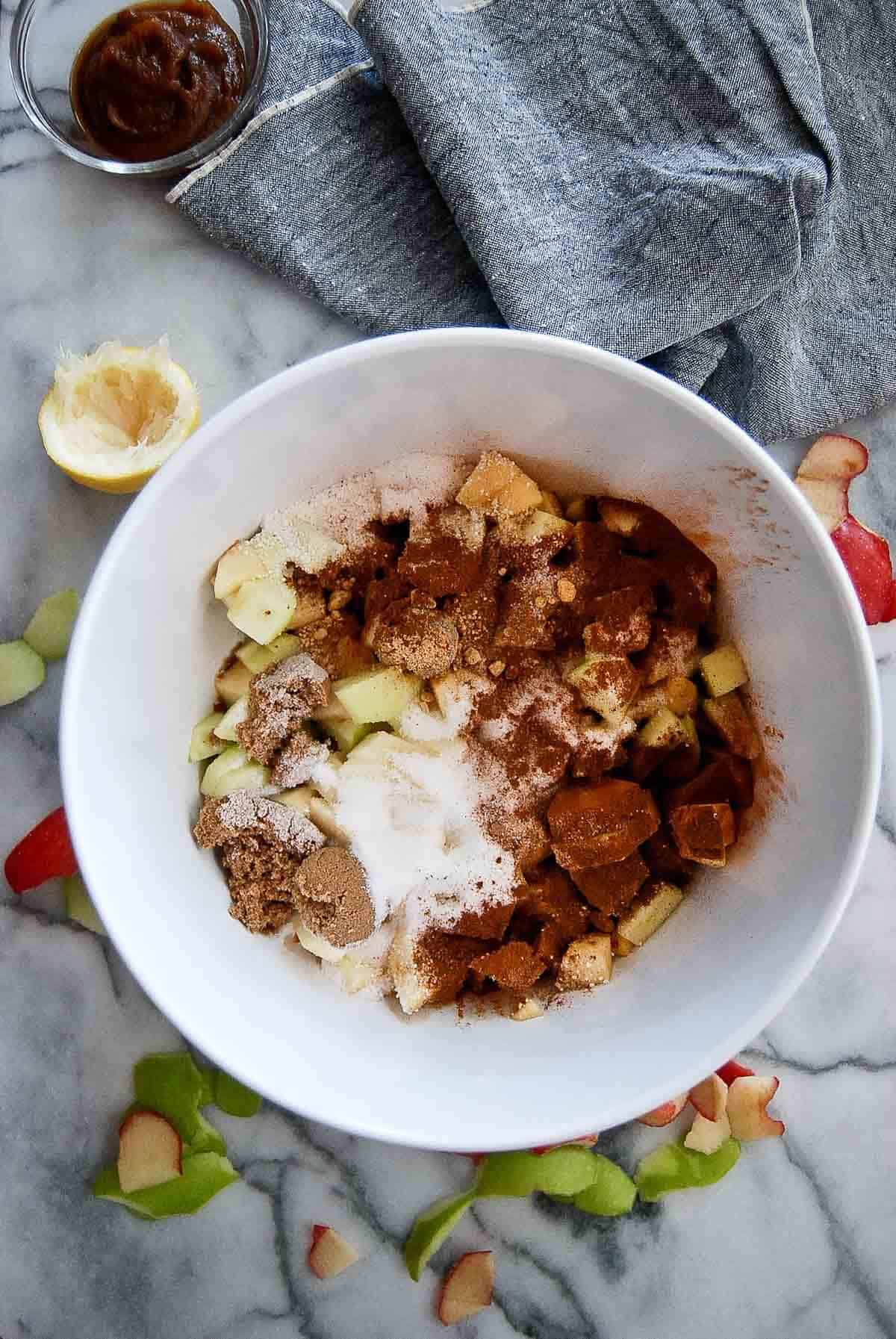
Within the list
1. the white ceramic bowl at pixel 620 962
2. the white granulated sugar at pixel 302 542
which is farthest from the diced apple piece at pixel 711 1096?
the white granulated sugar at pixel 302 542

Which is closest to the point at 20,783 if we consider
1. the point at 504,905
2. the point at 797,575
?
the point at 504,905

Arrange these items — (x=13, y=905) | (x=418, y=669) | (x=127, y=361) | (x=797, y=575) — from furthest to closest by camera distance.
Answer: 1. (x=13, y=905)
2. (x=127, y=361)
3. (x=418, y=669)
4. (x=797, y=575)

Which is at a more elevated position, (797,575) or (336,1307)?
(797,575)

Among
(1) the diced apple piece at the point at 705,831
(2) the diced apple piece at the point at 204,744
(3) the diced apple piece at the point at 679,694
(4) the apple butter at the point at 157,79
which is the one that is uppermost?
(4) the apple butter at the point at 157,79

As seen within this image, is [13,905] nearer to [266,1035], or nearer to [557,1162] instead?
[266,1035]

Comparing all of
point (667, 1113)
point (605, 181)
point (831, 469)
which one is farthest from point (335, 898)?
point (605, 181)

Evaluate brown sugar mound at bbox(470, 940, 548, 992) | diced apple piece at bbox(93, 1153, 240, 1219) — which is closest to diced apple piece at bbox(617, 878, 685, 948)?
brown sugar mound at bbox(470, 940, 548, 992)

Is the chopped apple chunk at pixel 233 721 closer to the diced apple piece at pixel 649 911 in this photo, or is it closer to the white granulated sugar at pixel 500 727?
the white granulated sugar at pixel 500 727
